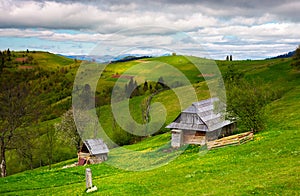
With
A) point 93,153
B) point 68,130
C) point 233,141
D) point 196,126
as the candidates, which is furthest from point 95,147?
point 233,141

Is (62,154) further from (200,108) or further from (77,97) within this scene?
(200,108)

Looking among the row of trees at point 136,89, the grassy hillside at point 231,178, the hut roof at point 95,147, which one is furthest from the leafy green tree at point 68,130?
the row of trees at point 136,89

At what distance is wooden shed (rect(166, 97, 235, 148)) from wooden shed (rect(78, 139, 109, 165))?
537 inches

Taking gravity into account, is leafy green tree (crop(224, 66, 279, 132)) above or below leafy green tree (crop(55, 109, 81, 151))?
above

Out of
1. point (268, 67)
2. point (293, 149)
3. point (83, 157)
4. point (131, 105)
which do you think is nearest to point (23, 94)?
point (83, 157)

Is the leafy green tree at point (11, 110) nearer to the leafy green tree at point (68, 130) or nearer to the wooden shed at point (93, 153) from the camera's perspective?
the wooden shed at point (93, 153)

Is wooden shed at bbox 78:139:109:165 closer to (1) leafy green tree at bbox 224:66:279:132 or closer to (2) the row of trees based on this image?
(1) leafy green tree at bbox 224:66:279:132

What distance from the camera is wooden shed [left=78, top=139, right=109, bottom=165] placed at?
198 feet

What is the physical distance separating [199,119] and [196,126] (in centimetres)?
119

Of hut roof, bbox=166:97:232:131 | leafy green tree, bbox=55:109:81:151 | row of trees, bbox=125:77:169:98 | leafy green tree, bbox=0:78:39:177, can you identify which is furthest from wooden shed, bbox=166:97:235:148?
row of trees, bbox=125:77:169:98

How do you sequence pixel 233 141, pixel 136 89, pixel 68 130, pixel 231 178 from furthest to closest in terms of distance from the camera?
pixel 136 89 < pixel 68 130 < pixel 233 141 < pixel 231 178

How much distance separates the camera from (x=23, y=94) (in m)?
52.2

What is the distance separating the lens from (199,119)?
175ft

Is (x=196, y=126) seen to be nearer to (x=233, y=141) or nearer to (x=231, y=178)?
(x=233, y=141)
